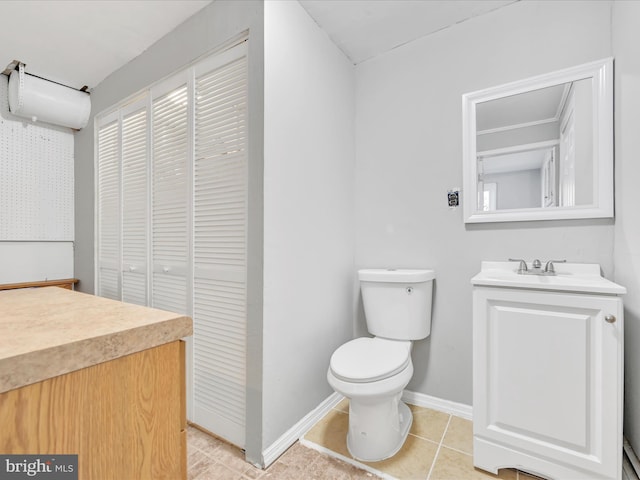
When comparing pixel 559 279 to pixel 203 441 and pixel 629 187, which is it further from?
pixel 203 441

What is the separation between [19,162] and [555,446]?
375 cm

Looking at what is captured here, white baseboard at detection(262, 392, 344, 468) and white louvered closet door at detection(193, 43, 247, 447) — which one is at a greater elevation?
white louvered closet door at detection(193, 43, 247, 447)

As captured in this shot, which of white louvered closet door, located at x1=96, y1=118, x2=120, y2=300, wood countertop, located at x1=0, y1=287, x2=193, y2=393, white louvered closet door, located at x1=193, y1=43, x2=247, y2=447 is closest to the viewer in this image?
wood countertop, located at x1=0, y1=287, x2=193, y2=393

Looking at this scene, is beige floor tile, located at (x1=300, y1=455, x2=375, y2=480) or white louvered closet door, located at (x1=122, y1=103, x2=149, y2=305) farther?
white louvered closet door, located at (x1=122, y1=103, x2=149, y2=305)

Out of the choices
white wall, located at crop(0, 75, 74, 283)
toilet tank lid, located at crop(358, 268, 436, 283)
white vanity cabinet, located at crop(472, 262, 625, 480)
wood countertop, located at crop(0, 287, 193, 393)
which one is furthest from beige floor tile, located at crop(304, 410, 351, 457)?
white wall, located at crop(0, 75, 74, 283)

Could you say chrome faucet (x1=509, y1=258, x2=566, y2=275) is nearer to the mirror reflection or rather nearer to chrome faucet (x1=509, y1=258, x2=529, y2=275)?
chrome faucet (x1=509, y1=258, x2=529, y2=275)

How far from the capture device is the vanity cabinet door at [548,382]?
1153 mm

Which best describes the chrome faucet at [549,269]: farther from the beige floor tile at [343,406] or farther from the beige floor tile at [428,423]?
the beige floor tile at [343,406]

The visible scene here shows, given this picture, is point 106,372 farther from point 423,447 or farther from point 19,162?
point 19,162

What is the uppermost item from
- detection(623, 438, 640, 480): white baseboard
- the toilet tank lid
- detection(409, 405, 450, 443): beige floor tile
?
the toilet tank lid

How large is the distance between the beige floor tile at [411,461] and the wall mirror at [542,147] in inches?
47.1

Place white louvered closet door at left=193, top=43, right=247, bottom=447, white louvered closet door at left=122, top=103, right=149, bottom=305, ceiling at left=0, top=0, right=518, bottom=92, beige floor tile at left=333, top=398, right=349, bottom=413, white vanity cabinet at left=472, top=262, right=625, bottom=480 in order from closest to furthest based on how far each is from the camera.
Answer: white vanity cabinet at left=472, top=262, right=625, bottom=480 → white louvered closet door at left=193, top=43, right=247, bottom=447 → ceiling at left=0, top=0, right=518, bottom=92 → beige floor tile at left=333, top=398, right=349, bottom=413 → white louvered closet door at left=122, top=103, right=149, bottom=305

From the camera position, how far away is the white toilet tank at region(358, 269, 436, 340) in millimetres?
1768

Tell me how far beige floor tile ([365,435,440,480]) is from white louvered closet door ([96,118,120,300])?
6.81ft
